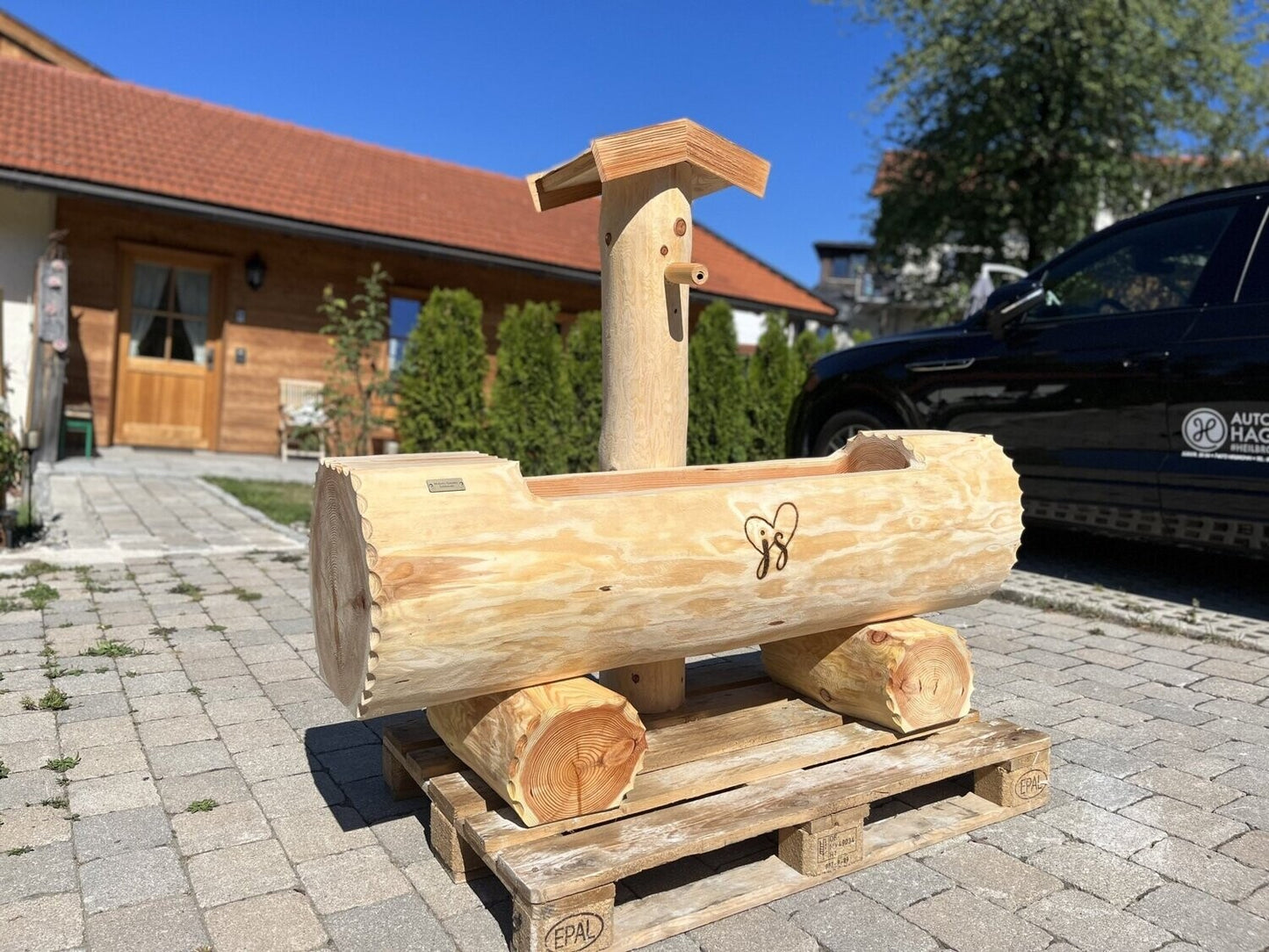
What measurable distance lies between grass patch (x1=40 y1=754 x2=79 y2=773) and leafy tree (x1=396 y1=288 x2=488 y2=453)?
6247mm

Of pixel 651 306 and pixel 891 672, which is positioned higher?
pixel 651 306

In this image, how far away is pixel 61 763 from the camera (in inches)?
112

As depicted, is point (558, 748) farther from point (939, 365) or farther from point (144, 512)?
point (144, 512)

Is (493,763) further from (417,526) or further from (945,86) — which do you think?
(945,86)

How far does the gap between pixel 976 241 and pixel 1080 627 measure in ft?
48.1

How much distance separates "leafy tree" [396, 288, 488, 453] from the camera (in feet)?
30.1

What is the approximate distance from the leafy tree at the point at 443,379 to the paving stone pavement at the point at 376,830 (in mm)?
5150

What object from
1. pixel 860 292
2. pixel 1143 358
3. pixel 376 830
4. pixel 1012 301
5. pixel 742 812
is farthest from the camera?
pixel 860 292

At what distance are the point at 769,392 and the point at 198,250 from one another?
706 centimetres

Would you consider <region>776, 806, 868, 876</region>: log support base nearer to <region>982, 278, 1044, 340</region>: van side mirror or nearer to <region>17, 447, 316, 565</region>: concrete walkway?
<region>982, 278, 1044, 340</region>: van side mirror

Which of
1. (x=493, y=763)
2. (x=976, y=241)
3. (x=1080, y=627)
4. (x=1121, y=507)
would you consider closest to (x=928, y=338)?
(x=1121, y=507)

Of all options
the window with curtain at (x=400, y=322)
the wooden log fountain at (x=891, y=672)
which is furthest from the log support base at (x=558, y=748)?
the window with curtain at (x=400, y=322)

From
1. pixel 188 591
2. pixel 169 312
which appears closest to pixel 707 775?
pixel 188 591

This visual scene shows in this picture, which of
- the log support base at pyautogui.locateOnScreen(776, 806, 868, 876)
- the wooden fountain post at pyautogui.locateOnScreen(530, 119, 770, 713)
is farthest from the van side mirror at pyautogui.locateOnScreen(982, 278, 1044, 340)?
the log support base at pyautogui.locateOnScreen(776, 806, 868, 876)
